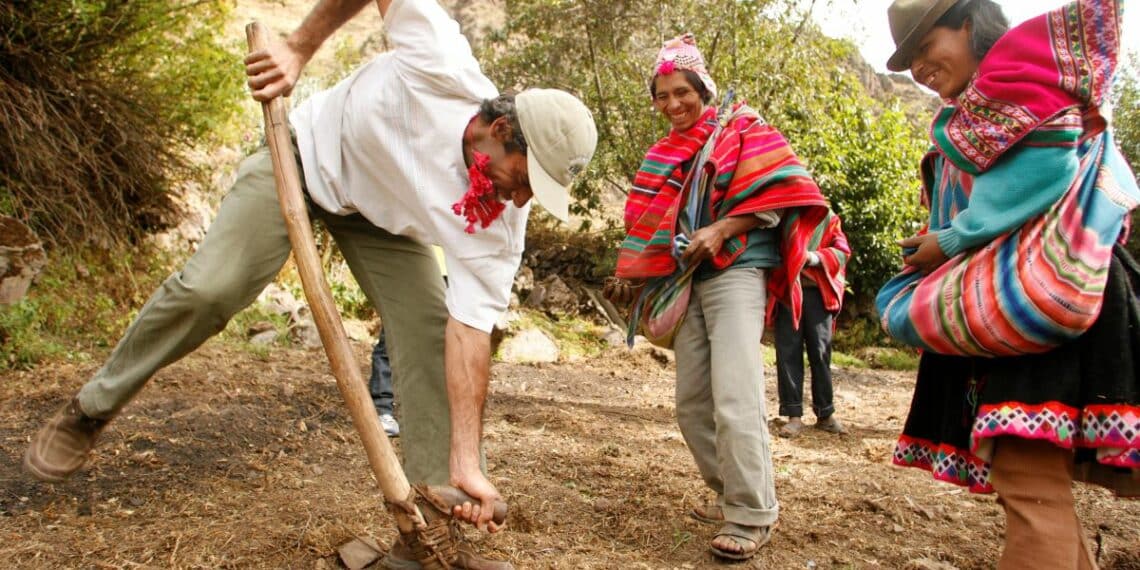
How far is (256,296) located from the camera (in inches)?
109

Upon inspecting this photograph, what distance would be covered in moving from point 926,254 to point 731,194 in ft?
3.67

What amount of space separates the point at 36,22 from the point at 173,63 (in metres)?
1.29

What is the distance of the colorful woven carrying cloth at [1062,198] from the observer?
2037mm

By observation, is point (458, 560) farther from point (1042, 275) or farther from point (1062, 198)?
point (1062, 198)

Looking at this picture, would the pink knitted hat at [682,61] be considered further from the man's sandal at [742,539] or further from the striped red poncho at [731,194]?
the man's sandal at [742,539]

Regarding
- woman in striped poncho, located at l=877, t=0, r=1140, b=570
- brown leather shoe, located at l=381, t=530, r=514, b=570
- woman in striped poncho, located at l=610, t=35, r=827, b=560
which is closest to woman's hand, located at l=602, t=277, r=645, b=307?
woman in striped poncho, located at l=610, t=35, r=827, b=560

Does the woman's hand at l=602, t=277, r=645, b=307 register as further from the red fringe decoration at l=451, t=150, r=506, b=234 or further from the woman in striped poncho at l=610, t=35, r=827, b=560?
the red fringe decoration at l=451, t=150, r=506, b=234

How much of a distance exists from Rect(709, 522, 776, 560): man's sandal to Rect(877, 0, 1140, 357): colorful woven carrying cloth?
3.98 feet

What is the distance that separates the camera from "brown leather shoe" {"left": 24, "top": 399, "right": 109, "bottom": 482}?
2828 mm

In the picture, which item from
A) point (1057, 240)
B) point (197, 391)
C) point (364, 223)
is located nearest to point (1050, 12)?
point (1057, 240)

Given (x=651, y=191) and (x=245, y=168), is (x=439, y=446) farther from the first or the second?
(x=651, y=191)

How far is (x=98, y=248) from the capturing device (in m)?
6.79

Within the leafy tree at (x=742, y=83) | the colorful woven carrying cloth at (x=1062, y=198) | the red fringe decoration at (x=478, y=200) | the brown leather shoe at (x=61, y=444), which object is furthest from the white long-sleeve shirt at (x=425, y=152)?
the leafy tree at (x=742, y=83)

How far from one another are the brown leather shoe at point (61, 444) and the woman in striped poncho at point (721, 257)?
195 cm
